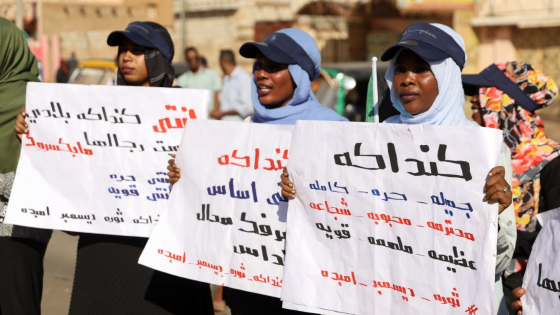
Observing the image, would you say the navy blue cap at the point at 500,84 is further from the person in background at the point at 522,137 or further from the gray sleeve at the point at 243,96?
the gray sleeve at the point at 243,96

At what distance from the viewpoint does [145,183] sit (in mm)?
3355

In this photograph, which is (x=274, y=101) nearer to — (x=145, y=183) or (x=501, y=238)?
(x=145, y=183)

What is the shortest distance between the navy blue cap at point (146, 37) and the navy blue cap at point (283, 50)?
0.49 m

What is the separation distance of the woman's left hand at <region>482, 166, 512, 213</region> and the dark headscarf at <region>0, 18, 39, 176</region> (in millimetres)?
2380

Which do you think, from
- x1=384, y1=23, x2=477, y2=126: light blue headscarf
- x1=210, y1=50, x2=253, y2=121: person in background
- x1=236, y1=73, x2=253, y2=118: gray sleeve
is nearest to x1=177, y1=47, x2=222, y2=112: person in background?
x1=210, y1=50, x2=253, y2=121: person in background

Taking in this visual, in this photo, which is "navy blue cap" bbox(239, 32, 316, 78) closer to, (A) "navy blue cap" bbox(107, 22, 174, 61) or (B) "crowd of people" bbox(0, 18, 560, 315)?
(B) "crowd of people" bbox(0, 18, 560, 315)

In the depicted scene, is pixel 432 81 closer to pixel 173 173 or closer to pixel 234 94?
pixel 173 173

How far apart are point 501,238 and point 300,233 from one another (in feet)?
2.41

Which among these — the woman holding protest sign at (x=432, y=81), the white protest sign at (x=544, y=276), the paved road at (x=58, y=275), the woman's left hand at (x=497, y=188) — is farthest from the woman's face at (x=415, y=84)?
the paved road at (x=58, y=275)

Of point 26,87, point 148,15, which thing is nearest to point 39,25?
point 148,15

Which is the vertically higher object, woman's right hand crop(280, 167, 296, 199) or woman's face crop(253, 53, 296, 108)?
woman's face crop(253, 53, 296, 108)

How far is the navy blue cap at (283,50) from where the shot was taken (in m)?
3.27

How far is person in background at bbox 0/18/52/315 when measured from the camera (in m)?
3.60

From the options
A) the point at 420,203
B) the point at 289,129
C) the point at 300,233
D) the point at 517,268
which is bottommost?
the point at 517,268
